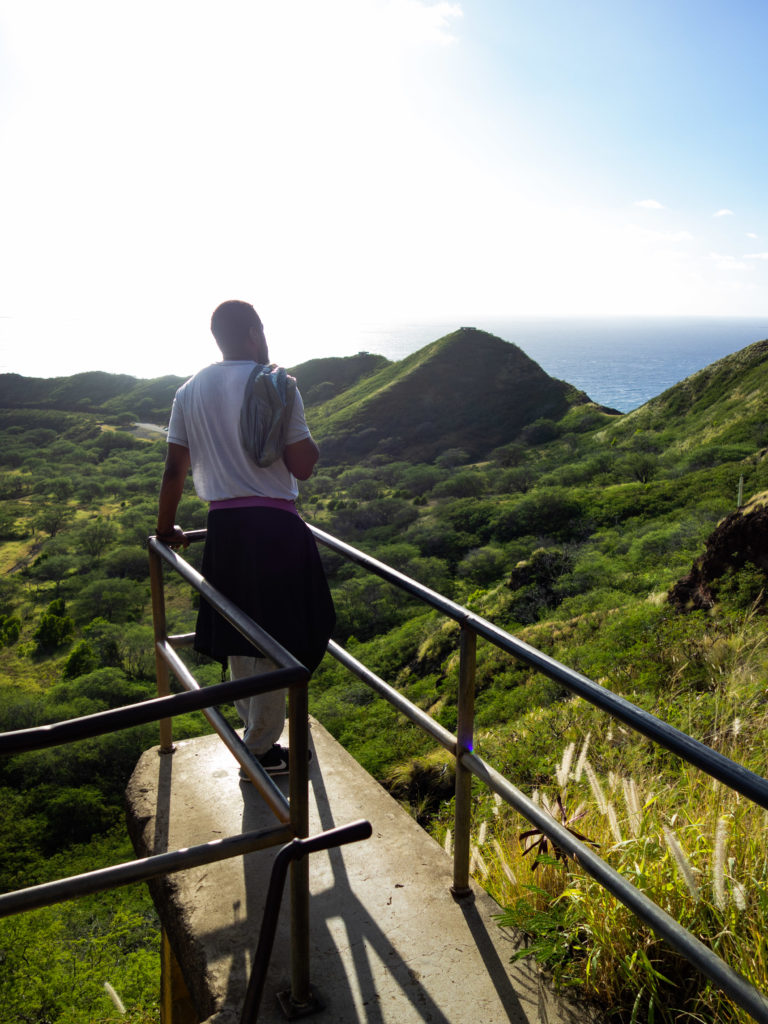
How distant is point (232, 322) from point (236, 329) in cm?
3

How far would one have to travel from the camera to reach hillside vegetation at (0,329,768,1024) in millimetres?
2047

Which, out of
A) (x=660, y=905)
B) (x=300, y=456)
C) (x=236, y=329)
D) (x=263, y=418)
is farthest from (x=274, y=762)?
(x=236, y=329)

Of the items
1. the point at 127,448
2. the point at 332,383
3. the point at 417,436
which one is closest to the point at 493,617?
the point at 417,436

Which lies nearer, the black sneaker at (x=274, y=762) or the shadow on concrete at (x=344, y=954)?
the shadow on concrete at (x=344, y=954)

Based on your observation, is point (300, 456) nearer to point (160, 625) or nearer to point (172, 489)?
point (172, 489)

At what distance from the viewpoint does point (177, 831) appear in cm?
262

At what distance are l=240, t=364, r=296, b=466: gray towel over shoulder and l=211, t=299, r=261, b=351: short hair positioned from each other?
25cm

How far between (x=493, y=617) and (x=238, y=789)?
44.2 ft

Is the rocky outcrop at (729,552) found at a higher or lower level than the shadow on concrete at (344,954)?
lower

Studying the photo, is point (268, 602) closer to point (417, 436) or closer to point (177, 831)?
point (177, 831)

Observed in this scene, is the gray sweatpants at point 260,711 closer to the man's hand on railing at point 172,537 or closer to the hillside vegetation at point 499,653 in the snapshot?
the man's hand on railing at point 172,537

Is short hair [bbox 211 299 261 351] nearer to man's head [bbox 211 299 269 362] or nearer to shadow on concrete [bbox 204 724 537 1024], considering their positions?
man's head [bbox 211 299 269 362]

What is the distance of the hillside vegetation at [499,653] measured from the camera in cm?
205

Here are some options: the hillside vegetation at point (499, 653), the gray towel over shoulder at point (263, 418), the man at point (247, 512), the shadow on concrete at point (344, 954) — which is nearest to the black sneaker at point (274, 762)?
the man at point (247, 512)
